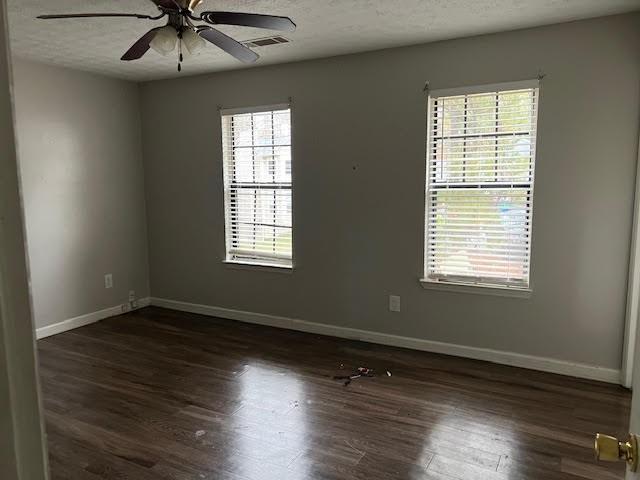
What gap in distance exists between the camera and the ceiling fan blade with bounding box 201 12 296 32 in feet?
7.62

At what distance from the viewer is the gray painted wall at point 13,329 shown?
0.50m

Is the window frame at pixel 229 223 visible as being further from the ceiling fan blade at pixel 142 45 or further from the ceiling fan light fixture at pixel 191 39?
the ceiling fan light fixture at pixel 191 39

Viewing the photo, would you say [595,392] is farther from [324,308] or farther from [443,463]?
[324,308]

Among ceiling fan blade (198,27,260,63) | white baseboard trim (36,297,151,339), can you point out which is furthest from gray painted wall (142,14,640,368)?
ceiling fan blade (198,27,260,63)

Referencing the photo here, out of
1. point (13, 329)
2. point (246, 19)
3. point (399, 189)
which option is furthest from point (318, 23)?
point (13, 329)

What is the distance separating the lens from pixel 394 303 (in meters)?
4.04

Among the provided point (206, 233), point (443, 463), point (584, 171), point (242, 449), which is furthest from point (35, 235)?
point (584, 171)

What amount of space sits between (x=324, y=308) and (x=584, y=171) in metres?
2.35

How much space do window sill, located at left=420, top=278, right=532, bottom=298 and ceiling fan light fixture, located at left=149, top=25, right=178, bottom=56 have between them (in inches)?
99.1

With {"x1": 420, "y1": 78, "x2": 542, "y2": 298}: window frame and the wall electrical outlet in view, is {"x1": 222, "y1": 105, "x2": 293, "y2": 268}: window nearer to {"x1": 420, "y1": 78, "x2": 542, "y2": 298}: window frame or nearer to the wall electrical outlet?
the wall electrical outlet

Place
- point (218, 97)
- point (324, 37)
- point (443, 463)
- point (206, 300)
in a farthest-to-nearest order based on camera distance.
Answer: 1. point (206, 300)
2. point (218, 97)
3. point (324, 37)
4. point (443, 463)

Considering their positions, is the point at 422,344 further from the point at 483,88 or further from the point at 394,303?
the point at 483,88

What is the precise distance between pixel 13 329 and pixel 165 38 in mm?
2348

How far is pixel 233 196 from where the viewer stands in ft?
15.8
